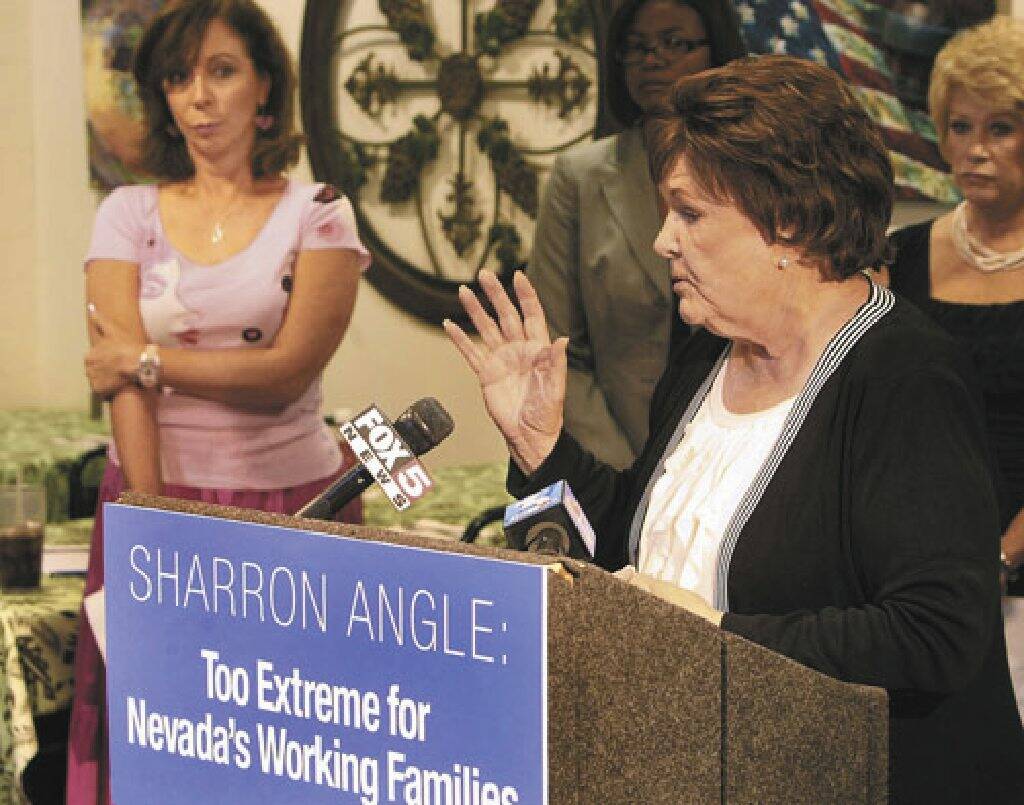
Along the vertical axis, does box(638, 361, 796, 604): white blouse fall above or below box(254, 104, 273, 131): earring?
below

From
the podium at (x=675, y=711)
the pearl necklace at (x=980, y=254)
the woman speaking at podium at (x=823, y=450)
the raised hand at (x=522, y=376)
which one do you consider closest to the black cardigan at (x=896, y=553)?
the woman speaking at podium at (x=823, y=450)

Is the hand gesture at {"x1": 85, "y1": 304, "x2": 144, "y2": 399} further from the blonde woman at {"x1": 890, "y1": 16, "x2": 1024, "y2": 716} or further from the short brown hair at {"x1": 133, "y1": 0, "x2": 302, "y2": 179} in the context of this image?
the blonde woman at {"x1": 890, "y1": 16, "x2": 1024, "y2": 716}

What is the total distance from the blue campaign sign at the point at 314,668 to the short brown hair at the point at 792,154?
2.12 feet

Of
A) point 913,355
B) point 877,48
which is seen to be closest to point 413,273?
point 877,48

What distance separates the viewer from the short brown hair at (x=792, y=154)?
71.6 inches

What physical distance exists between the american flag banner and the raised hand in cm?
221

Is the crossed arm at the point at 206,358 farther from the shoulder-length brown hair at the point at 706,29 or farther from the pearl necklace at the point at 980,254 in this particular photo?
the pearl necklace at the point at 980,254

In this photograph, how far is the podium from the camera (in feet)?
4.36

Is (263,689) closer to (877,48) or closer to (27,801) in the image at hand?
(27,801)

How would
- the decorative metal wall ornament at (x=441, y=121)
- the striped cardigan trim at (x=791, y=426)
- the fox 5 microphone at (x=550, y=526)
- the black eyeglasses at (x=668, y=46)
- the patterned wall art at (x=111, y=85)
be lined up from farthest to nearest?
the patterned wall art at (x=111, y=85) → the decorative metal wall ornament at (x=441, y=121) → the black eyeglasses at (x=668, y=46) → the striped cardigan trim at (x=791, y=426) → the fox 5 microphone at (x=550, y=526)

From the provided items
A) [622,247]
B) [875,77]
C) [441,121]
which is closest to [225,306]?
[622,247]

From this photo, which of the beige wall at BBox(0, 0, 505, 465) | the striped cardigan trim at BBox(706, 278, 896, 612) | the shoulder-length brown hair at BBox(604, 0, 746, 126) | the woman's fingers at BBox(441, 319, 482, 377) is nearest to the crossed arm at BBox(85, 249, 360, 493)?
the shoulder-length brown hair at BBox(604, 0, 746, 126)

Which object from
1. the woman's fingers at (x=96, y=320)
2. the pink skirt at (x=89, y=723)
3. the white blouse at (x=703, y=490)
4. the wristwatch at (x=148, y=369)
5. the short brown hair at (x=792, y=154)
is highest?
the short brown hair at (x=792, y=154)

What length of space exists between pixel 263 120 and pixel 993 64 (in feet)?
4.16
